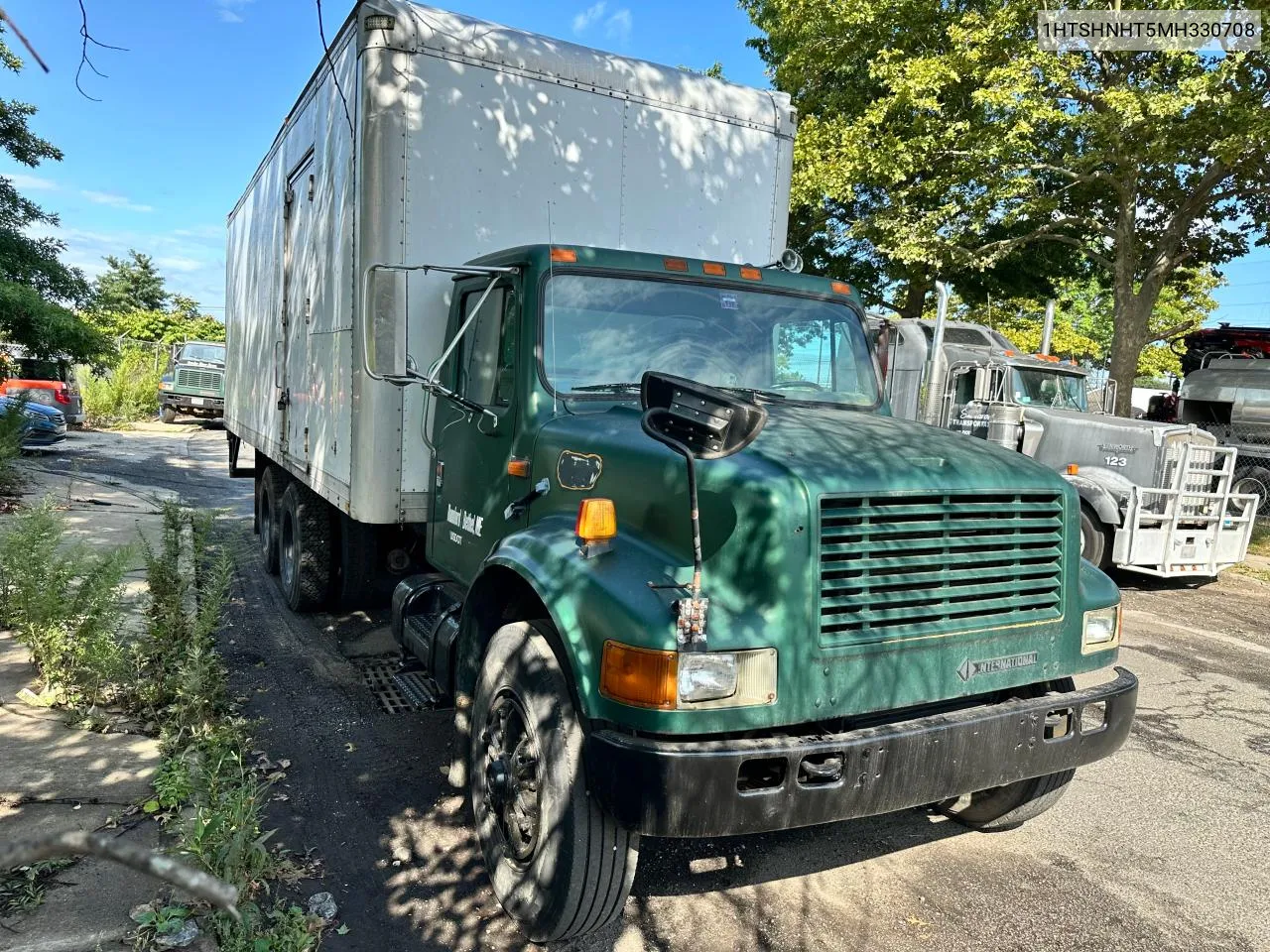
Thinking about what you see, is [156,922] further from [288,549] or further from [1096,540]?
[1096,540]

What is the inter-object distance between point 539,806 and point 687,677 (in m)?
0.80

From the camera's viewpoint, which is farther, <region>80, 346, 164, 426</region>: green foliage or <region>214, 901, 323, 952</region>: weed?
<region>80, 346, 164, 426</region>: green foliage

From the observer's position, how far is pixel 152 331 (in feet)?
153

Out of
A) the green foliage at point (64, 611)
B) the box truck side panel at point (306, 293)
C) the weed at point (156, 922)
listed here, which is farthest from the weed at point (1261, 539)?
the weed at point (156, 922)

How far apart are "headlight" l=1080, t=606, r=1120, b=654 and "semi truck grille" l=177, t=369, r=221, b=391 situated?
26.1 meters

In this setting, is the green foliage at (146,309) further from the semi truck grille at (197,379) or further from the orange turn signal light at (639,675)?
the orange turn signal light at (639,675)

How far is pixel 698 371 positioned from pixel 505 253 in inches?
41.4

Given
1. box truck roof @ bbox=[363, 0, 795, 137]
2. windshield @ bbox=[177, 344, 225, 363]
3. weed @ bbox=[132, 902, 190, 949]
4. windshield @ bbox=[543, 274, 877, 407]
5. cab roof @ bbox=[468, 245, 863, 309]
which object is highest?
box truck roof @ bbox=[363, 0, 795, 137]

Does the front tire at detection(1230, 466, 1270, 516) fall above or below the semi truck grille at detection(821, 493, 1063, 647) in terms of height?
below

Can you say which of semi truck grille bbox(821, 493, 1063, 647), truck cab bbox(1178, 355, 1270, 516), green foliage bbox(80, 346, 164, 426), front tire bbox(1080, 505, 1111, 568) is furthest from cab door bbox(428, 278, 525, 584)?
green foliage bbox(80, 346, 164, 426)

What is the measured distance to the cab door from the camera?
3.97 meters

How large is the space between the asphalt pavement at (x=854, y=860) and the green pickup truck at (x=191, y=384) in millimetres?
22500

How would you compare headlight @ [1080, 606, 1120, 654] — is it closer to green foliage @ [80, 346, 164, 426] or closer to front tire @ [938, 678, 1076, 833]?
front tire @ [938, 678, 1076, 833]

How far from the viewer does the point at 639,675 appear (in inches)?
103
